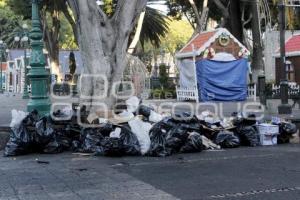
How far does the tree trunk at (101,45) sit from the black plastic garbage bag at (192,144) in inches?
88.2

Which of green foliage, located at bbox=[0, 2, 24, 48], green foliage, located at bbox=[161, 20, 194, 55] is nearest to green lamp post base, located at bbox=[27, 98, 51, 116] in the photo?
green foliage, located at bbox=[0, 2, 24, 48]

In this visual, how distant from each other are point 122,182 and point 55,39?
3359 centimetres

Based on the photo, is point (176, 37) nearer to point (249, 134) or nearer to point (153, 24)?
point (153, 24)

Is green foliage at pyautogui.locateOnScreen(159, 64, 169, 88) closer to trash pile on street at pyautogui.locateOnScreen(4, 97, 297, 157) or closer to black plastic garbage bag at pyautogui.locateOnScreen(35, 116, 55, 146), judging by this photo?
trash pile on street at pyautogui.locateOnScreen(4, 97, 297, 157)

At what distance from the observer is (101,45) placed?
38.5 feet

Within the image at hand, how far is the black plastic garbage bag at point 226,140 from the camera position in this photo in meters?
10.8

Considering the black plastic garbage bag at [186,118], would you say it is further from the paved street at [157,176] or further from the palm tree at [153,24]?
the palm tree at [153,24]

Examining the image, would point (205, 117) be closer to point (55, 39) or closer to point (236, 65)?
point (236, 65)

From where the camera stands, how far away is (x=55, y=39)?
39906 mm

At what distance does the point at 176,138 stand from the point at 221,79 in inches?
598

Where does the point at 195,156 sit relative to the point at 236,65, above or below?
below

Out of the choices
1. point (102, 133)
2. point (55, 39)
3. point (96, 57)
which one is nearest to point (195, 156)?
point (102, 133)

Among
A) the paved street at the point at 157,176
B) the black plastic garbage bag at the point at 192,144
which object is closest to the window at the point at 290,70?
the paved street at the point at 157,176

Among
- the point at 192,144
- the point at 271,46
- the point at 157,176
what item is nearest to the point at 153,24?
the point at 271,46
